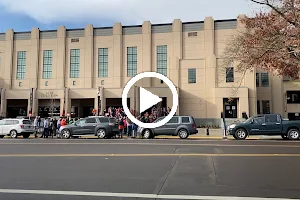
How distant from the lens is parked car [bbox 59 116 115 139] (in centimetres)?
2173

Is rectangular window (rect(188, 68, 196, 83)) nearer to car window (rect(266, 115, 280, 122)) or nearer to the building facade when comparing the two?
the building facade

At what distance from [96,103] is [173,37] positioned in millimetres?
14795

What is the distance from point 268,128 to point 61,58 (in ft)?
115

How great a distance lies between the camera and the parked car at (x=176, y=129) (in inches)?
824

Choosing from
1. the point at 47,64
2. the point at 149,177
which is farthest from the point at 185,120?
the point at 47,64

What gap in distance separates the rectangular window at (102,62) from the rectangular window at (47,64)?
8062 mm

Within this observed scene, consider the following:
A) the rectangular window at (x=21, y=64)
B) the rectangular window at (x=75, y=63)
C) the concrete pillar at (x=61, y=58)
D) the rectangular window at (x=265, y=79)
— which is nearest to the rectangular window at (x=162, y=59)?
the rectangular window at (x=75, y=63)

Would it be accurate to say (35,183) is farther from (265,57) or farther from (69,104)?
(69,104)

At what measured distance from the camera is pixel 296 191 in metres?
6.15

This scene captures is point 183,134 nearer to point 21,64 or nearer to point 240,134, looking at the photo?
point 240,134

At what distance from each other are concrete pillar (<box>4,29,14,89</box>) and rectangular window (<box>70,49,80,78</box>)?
9.74 m

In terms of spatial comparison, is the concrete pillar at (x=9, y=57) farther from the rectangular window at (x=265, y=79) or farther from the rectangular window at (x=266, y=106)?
the rectangular window at (x=266, y=106)

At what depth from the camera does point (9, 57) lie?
1842 inches

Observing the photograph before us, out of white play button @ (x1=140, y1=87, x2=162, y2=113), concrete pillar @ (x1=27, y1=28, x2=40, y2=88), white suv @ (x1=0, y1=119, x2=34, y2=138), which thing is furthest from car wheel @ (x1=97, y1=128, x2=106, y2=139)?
concrete pillar @ (x1=27, y1=28, x2=40, y2=88)
